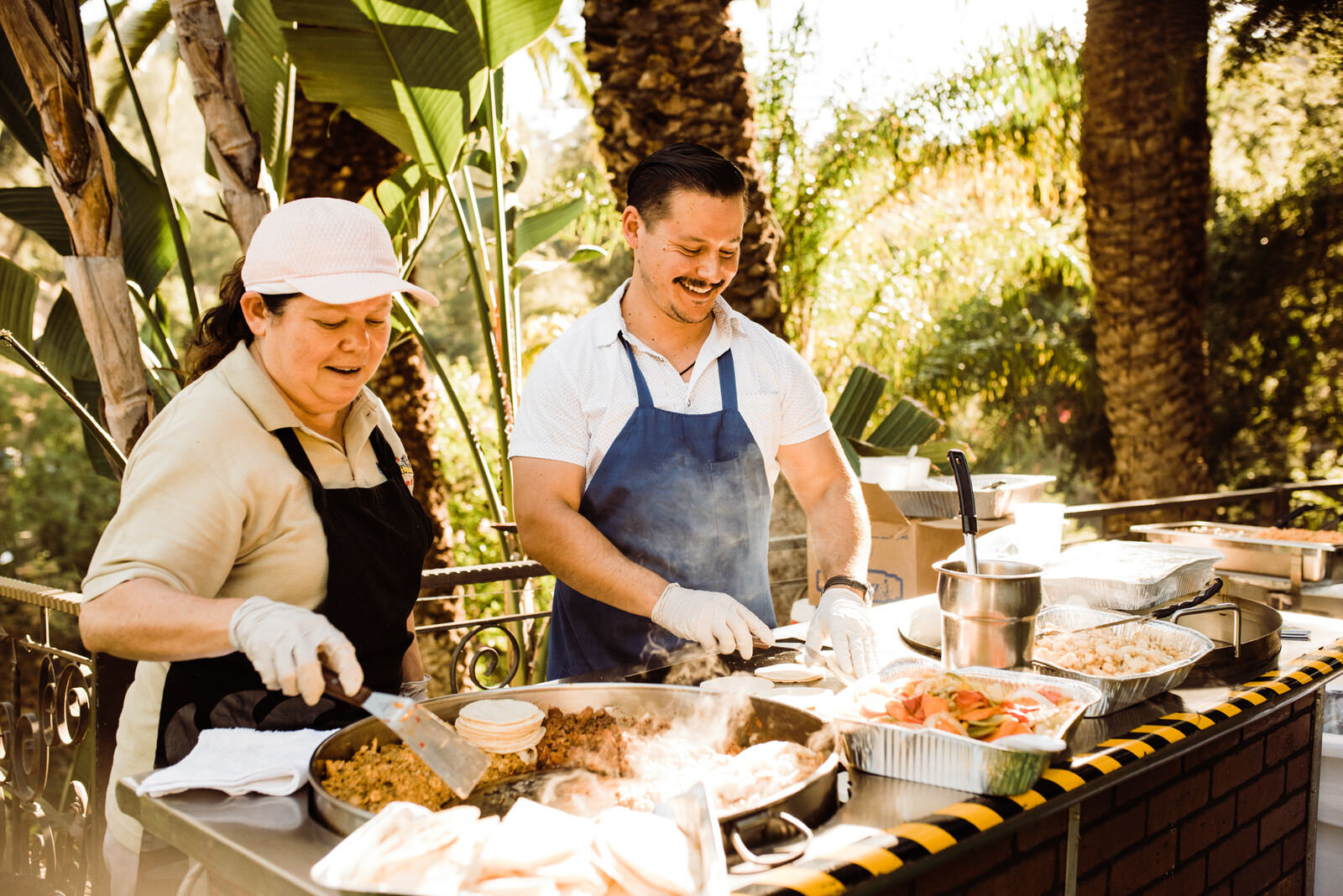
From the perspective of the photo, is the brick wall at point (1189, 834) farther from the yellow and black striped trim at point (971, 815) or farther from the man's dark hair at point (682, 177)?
the man's dark hair at point (682, 177)

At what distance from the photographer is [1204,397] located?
664 cm

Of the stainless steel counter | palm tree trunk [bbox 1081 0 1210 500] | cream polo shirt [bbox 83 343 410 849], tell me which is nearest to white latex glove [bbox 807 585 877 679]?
the stainless steel counter

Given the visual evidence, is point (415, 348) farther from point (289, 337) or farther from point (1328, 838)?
point (1328, 838)

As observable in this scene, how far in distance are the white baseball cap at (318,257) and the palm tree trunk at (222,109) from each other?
1.30 m

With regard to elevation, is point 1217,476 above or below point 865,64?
below

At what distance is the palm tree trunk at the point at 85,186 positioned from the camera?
7.99 ft

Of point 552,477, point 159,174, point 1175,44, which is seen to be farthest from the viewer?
point 1175,44

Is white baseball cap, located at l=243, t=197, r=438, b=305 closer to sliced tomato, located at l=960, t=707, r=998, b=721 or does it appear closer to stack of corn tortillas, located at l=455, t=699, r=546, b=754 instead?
stack of corn tortillas, located at l=455, t=699, r=546, b=754

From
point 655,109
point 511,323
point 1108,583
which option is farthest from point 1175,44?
point 1108,583

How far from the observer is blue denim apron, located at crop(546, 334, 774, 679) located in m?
2.46

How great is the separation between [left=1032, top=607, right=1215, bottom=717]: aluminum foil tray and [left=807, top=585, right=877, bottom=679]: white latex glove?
32 cm

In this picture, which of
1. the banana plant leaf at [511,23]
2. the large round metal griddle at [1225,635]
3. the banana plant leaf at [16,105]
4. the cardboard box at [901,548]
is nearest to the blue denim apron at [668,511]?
the large round metal griddle at [1225,635]

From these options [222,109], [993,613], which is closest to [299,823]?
[993,613]

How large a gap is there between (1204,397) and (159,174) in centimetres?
629
